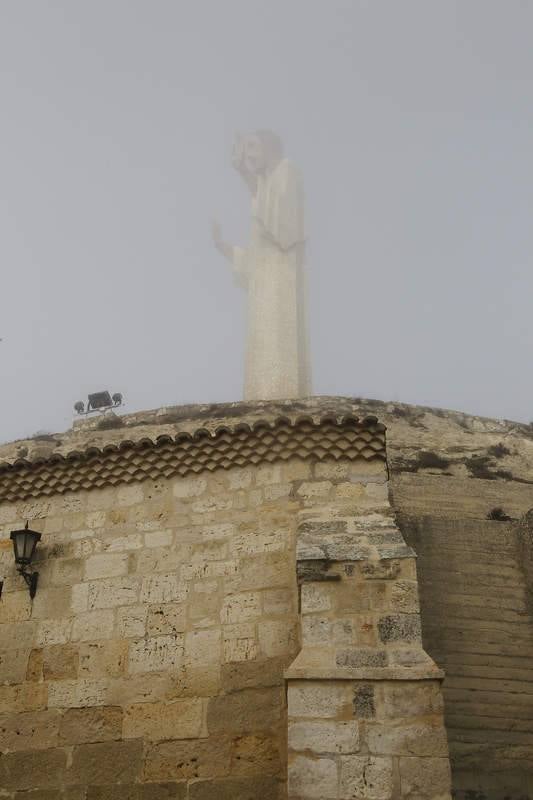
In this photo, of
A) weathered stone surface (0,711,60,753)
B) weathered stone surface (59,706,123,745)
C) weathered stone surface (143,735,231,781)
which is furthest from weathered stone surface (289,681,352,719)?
weathered stone surface (0,711,60,753)

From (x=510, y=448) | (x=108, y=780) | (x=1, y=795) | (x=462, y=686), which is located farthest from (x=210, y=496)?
(x=510, y=448)

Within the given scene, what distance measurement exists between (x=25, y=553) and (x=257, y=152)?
30689 mm

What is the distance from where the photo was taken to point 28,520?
26.7 feet

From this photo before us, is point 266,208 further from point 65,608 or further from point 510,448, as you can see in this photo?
point 65,608

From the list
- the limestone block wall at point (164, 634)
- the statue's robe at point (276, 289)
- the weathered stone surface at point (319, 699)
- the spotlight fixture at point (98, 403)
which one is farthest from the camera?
the statue's robe at point (276, 289)

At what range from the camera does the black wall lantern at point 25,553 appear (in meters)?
7.64

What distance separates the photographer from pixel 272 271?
3152 cm

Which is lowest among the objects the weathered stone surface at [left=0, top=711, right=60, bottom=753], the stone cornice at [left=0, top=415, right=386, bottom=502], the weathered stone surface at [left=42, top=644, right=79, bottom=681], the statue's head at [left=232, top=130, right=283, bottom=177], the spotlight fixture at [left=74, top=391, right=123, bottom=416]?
the weathered stone surface at [left=0, top=711, right=60, bottom=753]

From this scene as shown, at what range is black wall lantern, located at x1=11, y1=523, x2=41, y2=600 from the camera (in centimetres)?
764

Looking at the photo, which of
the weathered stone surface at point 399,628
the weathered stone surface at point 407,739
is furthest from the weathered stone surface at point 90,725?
the weathered stone surface at point 399,628

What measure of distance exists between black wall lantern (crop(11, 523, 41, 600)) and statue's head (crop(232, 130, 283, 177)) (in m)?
30.0

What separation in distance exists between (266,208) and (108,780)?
2880 cm

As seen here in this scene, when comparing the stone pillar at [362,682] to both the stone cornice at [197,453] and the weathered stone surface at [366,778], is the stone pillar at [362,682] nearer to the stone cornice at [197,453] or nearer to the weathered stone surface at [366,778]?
the weathered stone surface at [366,778]

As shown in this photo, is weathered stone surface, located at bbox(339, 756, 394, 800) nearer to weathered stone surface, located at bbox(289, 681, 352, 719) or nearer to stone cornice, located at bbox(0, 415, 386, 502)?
weathered stone surface, located at bbox(289, 681, 352, 719)
